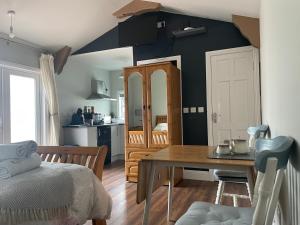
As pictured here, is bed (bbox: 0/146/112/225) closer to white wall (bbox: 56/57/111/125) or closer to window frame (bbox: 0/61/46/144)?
window frame (bbox: 0/61/46/144)

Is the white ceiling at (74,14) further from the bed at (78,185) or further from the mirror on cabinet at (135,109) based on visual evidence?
the bed at (78,185)

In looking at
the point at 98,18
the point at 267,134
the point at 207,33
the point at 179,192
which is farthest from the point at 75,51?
the point at 267,134

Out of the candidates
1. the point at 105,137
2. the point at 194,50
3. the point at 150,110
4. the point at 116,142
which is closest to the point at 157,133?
the point at 150,110

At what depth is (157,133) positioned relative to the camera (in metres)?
3.87

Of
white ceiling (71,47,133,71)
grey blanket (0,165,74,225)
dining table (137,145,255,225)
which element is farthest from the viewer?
white ceiling (71,47,133,71)

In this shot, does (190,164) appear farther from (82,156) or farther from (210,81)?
(210,81)

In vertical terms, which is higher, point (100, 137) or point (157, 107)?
point (157, 107)

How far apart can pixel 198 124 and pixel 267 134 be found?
1.80 metres

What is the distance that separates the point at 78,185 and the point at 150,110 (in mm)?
2422

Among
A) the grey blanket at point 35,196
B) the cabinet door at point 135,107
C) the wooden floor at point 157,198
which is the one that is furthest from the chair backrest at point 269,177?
the cabinet door at point 135,107

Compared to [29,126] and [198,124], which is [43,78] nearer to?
[29,126]

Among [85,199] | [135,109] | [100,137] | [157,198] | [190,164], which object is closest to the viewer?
[190,164]

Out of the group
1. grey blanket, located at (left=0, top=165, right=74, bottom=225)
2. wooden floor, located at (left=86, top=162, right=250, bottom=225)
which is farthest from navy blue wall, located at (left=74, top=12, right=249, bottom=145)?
grey blanket, located at (left=0, top=165, right=74, bottom=225)

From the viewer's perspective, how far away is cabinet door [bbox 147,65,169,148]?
380 cm
